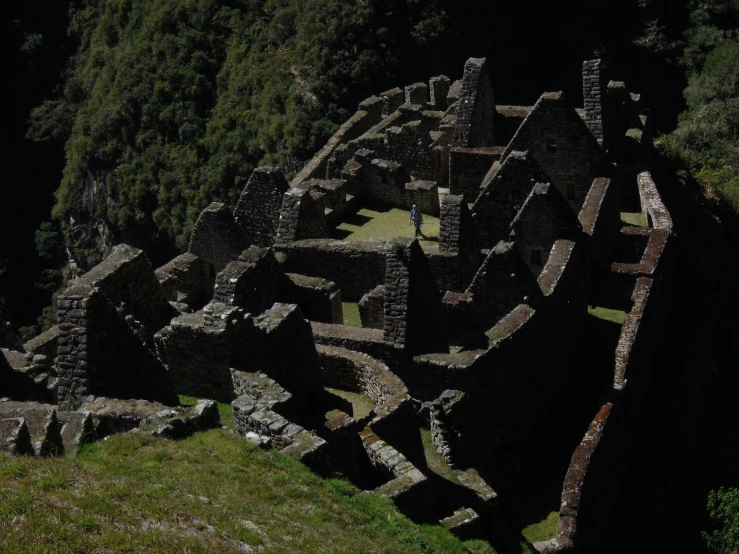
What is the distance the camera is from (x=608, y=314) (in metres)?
21.6

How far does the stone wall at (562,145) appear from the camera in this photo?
929 inches

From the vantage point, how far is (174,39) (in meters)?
83.6

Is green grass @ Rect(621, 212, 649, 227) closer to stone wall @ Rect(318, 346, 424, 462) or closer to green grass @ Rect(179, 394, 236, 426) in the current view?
stone wall @ Rect(318, 346, 424, 462)

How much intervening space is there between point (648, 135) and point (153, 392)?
1880cm

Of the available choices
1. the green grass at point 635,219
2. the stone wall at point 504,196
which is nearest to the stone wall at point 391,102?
the green grass at point 635,219

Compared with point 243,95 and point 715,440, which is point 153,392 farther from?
point 243,95

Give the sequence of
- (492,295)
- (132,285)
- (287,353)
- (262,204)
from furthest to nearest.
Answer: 1. (262,204)
2. (492,295)
3. (132,285)
4. (287,353)

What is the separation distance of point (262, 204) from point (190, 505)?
1294cm

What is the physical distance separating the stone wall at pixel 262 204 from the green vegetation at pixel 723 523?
→ 975 cm

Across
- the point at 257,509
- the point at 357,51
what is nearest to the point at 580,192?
Result: the point at 257,509

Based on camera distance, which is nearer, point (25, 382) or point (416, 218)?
point (25, 382)

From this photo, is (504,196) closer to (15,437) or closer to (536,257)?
(536,257)

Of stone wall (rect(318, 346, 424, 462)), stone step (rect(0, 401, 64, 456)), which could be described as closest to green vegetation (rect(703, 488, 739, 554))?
stone wall (rect(318, 346, 424, 462))

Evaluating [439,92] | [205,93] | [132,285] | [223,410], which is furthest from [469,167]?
[205,93]
